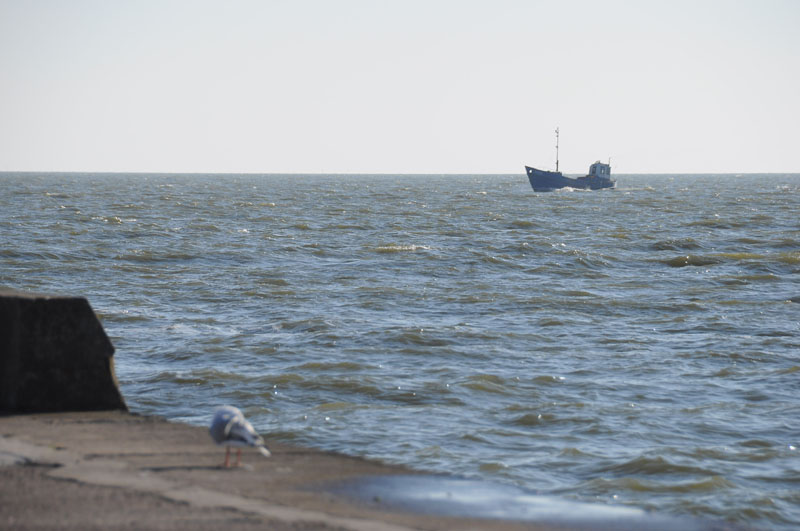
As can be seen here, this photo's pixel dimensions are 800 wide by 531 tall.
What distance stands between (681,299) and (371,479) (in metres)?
14.2

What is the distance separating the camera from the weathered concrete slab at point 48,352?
717cm

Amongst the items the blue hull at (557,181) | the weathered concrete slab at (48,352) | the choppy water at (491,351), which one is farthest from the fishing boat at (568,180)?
the weathered concrete slab at (48,352)

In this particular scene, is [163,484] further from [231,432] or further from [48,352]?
[48,352]

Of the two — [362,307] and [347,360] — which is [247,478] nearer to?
[347,360]

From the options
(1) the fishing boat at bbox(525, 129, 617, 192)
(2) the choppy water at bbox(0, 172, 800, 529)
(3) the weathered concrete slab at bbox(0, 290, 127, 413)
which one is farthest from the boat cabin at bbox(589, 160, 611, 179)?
(3) the weathered concrete slab at bbox(0, 290, 127, 413)

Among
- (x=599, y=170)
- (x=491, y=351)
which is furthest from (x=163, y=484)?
(x=599, y=170)

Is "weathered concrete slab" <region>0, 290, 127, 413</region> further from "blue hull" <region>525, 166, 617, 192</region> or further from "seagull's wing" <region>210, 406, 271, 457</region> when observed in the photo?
"blue hull" <region>525, 166, 617, 192</region>

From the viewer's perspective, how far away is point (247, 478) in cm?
612

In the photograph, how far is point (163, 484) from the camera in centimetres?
576

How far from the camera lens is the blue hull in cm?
9438

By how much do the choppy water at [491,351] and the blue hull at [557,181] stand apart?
207 feet

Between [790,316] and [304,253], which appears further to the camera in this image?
[304,253]

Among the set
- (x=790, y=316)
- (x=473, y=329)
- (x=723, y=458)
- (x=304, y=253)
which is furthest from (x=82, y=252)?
(x=723, y=458)

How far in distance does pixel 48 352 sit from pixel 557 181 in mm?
89366
